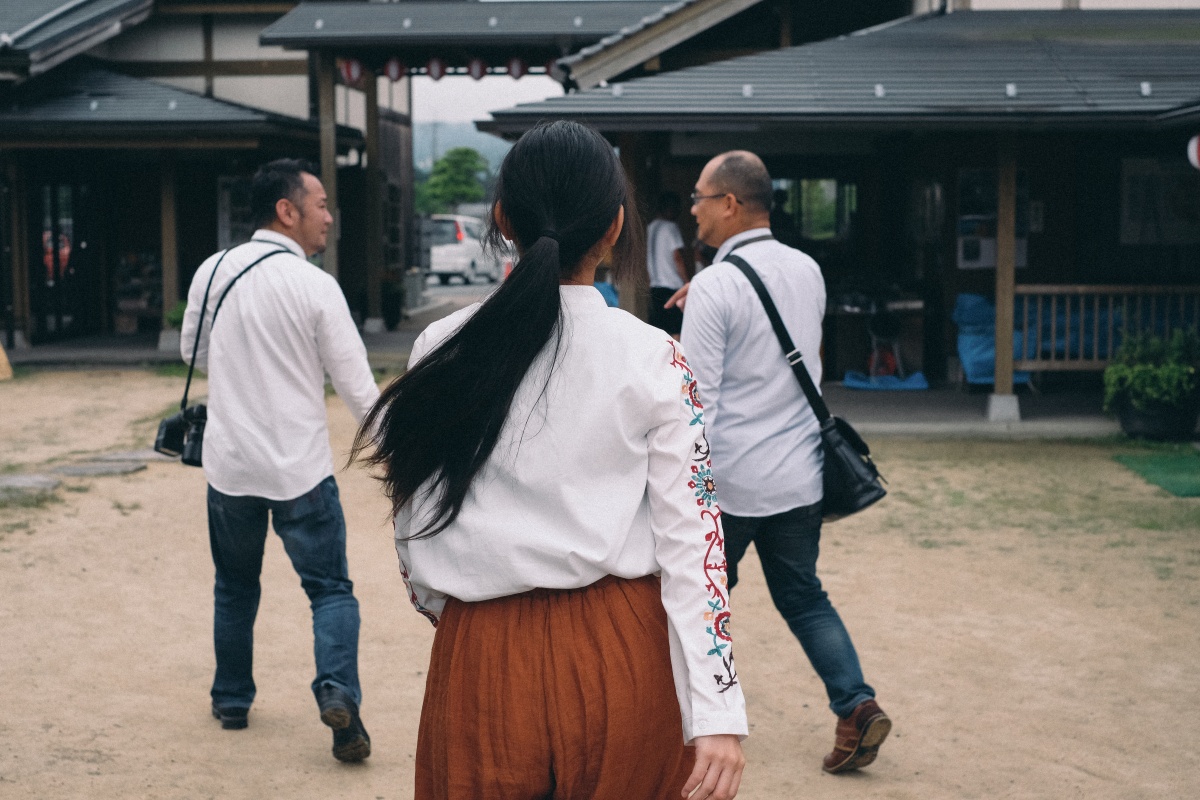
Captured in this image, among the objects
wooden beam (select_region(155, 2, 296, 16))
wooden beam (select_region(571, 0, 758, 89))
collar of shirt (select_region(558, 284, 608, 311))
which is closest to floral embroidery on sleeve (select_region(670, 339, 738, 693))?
collar of shirt (select_region(558, 284, 608, 311))

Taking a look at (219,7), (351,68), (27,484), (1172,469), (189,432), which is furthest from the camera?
(219,7)

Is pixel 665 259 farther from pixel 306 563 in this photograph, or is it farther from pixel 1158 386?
pixel 306 563

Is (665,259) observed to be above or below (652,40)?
below

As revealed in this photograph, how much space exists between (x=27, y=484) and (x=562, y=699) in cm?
770

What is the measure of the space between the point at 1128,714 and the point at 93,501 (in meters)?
6.14

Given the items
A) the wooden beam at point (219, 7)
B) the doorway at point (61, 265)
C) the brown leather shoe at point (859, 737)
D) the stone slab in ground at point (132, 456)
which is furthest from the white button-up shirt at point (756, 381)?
the wooden beam at point (219, 7)

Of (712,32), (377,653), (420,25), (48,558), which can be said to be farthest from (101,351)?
(377,653)

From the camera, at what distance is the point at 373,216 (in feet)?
63.4

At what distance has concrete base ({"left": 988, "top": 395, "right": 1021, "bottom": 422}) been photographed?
11266 millimetres

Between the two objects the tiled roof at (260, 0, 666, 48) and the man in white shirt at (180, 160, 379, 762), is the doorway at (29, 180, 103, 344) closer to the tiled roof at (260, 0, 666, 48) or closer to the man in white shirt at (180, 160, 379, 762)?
the tiled roof at (260, 0, 666, 48)

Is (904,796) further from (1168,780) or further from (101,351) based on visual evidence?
(101,351)

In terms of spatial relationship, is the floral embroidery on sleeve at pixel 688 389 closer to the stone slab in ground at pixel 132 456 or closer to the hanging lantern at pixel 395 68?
the stone slab in ground at pixel 132 456

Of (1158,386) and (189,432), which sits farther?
(1158,386)

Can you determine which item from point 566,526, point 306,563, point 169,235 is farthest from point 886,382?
point 566,526
